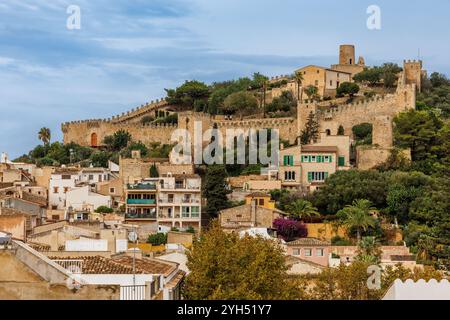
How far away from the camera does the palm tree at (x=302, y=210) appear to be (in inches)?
2392

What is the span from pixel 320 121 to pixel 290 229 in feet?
68.2

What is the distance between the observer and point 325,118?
257 feet

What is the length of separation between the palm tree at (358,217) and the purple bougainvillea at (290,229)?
2091 mm

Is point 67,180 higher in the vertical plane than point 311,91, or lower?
lower

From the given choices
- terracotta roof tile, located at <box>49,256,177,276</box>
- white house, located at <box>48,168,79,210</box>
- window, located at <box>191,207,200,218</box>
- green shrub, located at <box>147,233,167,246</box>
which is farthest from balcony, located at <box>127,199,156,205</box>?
terracotta roof tile, located at <box>49,256,177,276</box>

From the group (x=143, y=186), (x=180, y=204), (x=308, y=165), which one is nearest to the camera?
(x=180, y=204)

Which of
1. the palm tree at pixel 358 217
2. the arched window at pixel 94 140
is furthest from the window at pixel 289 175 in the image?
the arched window at pixel 94 140

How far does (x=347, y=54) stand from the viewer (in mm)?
103188

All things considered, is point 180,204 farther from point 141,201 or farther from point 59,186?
point 59,186

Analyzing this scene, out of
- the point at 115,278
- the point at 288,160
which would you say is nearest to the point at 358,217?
the point at 288,160

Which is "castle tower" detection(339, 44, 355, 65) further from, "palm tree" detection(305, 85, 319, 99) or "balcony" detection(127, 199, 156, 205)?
"balcony" detection(127, 199, 156, 205)

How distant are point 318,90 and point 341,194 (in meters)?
29.0
